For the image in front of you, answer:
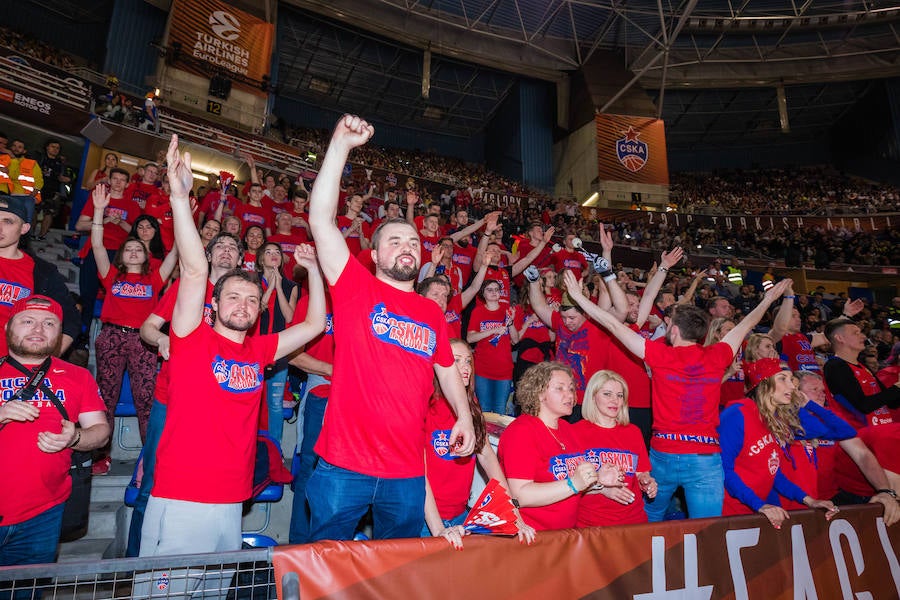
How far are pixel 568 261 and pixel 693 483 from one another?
5796mm

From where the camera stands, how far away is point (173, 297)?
129 inches

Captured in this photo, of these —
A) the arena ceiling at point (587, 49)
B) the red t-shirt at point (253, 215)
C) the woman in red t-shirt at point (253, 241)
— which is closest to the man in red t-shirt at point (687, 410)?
the woman in red t-shirt at point (253, 241)

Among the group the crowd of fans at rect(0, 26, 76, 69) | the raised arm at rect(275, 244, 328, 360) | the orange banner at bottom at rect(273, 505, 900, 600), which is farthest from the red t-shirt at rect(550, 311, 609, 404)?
the crowd of fans at rect(0, 26, 76, 69)

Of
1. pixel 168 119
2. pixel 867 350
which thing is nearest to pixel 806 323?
pixel 867 350

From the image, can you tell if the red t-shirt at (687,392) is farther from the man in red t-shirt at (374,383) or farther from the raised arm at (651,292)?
the man in red t-shirt at (374,383)

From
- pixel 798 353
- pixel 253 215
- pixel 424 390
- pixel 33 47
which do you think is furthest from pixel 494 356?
pixel 33 47

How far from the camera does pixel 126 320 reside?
4.09 m

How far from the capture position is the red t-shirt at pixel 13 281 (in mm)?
3188

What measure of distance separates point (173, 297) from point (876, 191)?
31.6 meters

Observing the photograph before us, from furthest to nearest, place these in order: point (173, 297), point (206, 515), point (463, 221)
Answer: point (463, 221)
point (173, 297)
point (206, 515)

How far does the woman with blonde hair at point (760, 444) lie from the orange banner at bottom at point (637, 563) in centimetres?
26

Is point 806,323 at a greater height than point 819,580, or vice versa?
point 806,323

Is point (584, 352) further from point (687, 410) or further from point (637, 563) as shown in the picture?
point (637, 563)

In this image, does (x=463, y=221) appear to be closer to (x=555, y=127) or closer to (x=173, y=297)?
(x=173, y=297)
